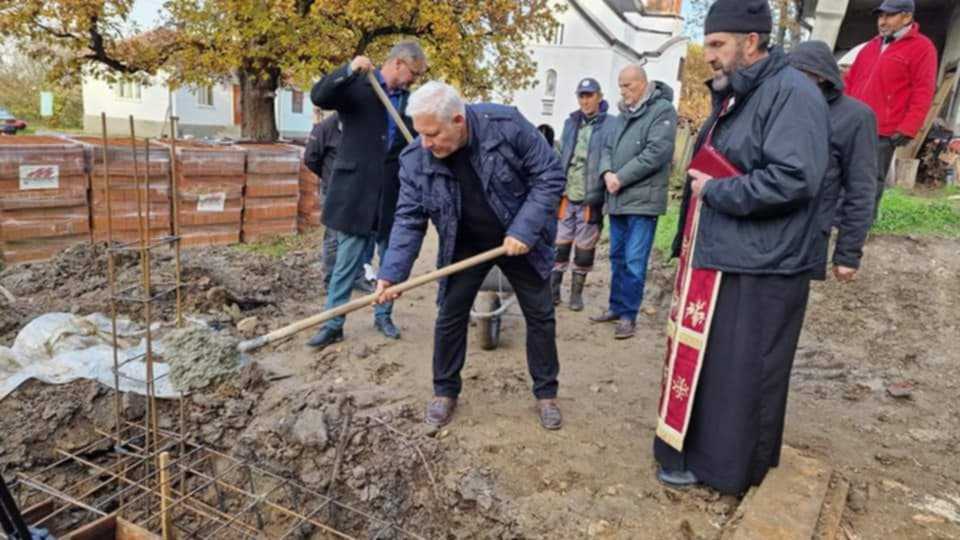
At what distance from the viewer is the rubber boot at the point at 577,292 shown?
5512 millimetres

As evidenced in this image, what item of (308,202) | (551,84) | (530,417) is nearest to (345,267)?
(530,417)

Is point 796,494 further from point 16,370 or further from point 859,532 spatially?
point 16,370

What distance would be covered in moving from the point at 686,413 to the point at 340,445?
5.64 feet

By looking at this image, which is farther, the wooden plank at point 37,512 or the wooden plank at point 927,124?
the wooden plank at point 927,124

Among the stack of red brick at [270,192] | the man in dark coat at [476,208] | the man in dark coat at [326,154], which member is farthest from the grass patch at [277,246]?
the man in dark coat at [476,208]

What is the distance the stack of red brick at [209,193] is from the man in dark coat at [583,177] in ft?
15.2

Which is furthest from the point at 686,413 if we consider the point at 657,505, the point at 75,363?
the point at 75,363

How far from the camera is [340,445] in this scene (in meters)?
3.36

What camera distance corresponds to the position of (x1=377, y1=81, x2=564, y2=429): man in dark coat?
300 centimetres

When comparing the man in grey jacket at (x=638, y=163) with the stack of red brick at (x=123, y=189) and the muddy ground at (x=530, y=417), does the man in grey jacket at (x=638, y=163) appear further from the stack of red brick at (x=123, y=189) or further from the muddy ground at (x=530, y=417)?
the stack of red brick at (x=123, y=189)

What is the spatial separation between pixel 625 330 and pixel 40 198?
5901mm

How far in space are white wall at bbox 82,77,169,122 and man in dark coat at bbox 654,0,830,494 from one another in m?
28.8

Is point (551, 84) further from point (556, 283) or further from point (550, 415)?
point (550, 415)

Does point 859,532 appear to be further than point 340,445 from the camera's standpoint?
No
